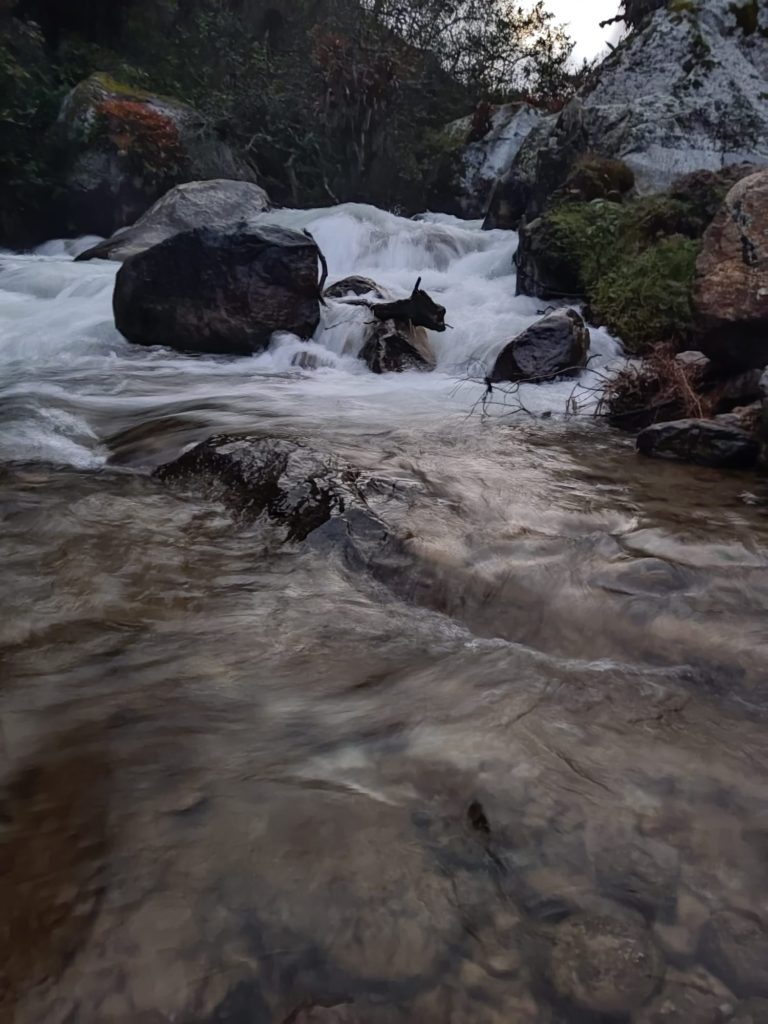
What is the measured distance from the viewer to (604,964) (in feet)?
3.90

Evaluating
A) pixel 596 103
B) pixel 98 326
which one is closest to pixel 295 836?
pixel 98 326

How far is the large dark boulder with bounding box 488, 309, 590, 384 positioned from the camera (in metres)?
6.36

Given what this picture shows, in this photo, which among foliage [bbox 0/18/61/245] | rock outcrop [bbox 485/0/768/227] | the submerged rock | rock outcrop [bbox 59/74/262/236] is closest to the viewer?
the submerged rock

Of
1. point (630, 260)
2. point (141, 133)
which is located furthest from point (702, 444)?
point (141, 133)

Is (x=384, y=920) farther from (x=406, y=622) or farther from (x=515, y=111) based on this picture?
(x=515, y=111)

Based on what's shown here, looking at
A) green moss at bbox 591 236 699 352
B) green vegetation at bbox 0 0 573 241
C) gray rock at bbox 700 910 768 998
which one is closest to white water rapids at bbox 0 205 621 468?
green moss at bbox 591 236 699 352

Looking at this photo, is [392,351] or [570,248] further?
[570,248]

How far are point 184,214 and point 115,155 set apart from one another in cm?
401

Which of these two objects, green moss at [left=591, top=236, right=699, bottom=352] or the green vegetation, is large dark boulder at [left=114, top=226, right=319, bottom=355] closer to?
green moss at [left=591, top=236, right=699, bottom=352]

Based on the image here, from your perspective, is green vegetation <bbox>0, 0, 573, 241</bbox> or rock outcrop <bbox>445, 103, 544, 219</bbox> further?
rock outcrop <bbox>445, 103, 544, 219</bbox>

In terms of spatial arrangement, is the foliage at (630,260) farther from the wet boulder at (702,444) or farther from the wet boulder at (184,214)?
the wet boulder at (184,214)

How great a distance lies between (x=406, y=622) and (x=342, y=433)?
2.57 metres

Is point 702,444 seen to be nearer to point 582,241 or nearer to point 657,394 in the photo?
point 657,394

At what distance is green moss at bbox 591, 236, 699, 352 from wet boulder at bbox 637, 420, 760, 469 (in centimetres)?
219
